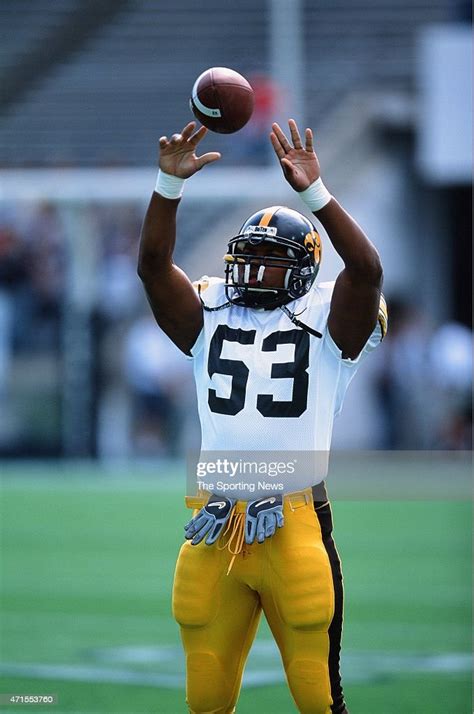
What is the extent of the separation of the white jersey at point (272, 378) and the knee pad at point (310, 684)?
637mm

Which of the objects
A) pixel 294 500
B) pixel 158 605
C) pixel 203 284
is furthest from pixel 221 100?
pixel 158 605

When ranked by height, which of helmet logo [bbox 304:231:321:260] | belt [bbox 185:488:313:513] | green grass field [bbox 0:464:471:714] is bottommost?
green grass field [bbox 0:464:471:714]

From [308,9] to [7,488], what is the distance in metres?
7.85

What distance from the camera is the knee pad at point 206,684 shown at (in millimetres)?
3859

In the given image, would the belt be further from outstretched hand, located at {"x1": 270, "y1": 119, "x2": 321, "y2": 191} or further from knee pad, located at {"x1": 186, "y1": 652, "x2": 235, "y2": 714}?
outstretched hand, located at {"x1": 270, "y1": 119, "x2": 321, "y2": 191}

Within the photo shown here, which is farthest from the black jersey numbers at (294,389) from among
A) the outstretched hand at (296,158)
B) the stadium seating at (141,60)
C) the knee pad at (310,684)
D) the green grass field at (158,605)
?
the stadium seating at (141,60)

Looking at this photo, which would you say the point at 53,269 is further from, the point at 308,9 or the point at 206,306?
the point at 206,306

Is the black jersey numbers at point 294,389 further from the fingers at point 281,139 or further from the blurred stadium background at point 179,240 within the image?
the blurred stadium background at point 179,240

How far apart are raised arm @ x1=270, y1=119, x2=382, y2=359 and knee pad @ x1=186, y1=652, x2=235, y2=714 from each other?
41.4 inches

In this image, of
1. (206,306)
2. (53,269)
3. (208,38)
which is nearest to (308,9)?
(208,38)

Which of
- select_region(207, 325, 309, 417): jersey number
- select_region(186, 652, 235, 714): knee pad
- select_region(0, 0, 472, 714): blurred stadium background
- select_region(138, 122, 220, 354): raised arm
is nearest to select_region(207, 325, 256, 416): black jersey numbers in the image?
select_region(207, 325, 309, 417): jersey number

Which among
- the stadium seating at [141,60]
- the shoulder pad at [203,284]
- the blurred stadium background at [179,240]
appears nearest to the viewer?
the shoulder pad at [203,284]

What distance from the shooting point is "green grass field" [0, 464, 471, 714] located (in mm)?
5281

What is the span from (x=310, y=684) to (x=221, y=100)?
177cm
